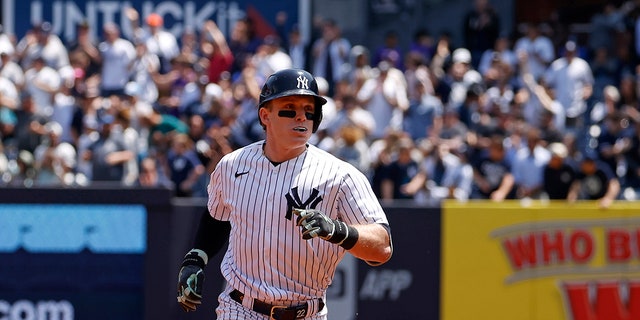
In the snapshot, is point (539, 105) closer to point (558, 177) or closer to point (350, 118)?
point (558, 177)

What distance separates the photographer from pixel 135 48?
1670cm

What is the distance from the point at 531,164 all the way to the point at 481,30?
470 cm

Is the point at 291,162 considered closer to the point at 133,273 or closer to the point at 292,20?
the point at 133,273

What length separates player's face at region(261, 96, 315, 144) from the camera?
5.46 metres

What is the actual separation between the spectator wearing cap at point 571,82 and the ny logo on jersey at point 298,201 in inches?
413

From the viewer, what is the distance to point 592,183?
42.0ft

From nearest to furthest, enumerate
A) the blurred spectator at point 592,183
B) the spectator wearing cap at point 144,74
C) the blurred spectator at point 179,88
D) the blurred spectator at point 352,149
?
1. the blurred spectator at point 592,183
2. the blurred spectator at point 352,149
3. the blurred spectator at point 179,88
4. the spectator wearing cap at point 144,74

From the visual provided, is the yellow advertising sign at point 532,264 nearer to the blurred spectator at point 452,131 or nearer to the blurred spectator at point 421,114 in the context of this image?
the blurred spectator at point 452,131

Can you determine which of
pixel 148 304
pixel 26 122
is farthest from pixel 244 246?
pixel 26 122

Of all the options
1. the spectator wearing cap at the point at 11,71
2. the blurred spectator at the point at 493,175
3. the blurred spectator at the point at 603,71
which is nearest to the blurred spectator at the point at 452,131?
the blurred spectator at the point at 493,175

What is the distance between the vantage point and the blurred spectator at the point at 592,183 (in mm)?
12727

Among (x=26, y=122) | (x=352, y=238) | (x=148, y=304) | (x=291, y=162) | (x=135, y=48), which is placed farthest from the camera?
(x=135, y=48)

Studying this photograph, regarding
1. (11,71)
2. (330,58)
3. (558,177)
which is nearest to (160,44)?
(11,71)

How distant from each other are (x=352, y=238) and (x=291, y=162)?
61 centimetres
